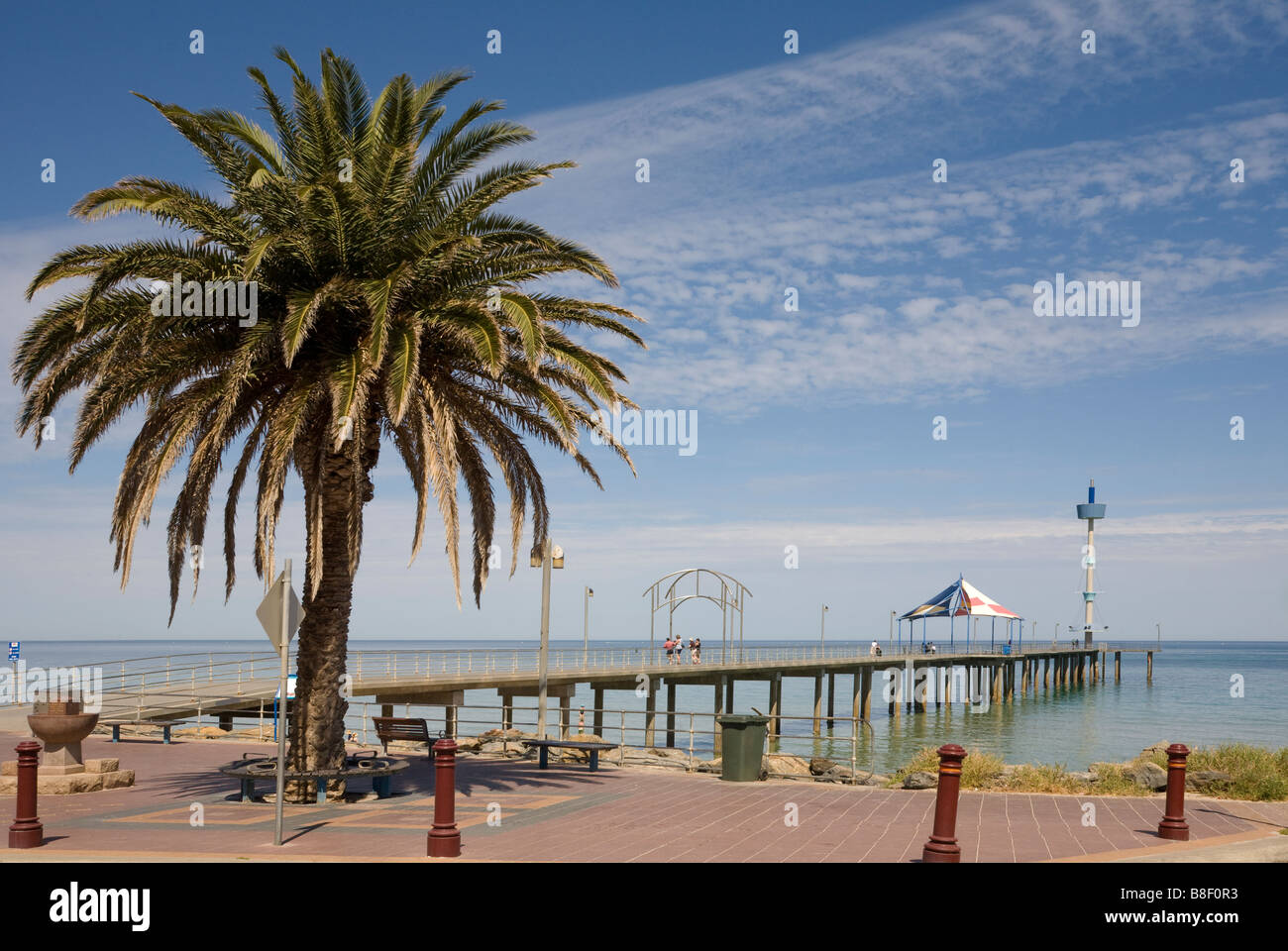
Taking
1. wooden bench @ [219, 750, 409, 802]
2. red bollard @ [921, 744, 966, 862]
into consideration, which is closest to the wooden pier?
wooden bench @ [219, 750, 409, 802]

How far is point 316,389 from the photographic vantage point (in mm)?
13641

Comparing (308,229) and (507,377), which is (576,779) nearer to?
(507,377)

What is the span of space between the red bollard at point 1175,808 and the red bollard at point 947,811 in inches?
124

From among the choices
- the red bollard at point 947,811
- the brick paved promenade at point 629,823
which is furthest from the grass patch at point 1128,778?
the red bollard at point 947,811

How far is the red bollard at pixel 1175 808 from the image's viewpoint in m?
11.2

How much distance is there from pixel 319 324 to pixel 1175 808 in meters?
11.7

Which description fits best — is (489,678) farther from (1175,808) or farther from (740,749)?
(1175,808)

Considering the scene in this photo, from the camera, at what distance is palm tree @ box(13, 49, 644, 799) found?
13.4m

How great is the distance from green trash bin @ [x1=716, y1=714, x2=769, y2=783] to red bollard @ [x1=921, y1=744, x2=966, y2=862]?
7.04 m

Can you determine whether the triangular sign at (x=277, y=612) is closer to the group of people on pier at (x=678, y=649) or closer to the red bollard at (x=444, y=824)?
the red bollard at (x=444, y=824)

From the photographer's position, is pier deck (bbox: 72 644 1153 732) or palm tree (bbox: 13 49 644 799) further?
pier deck (bbox: 72 644 1153 732)

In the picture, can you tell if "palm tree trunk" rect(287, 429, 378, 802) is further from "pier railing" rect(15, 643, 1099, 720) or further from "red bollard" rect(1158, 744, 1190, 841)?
"red bollard" rect(1158, 744, 1190, 841)
